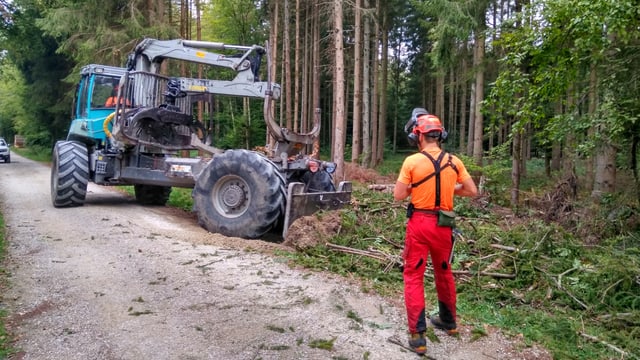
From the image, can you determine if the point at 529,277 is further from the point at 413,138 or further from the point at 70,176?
the point at 70,176

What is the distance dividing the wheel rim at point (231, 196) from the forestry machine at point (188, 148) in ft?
0.06

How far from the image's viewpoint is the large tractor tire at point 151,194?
11938mm

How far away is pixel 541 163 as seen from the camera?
26781mm

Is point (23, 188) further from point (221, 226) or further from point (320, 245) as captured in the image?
point (320, 245)

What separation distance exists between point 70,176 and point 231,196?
4.16 metres

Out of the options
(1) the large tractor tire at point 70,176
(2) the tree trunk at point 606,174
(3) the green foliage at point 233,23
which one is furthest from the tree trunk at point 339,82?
(3) the green foliage at point 233,23

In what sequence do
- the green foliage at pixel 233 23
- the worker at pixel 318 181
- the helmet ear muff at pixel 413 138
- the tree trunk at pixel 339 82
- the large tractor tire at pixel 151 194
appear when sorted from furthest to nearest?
the green foliage at pixel 233 23, the tree trunk at pixel 339 82, the large tractor tire at pixel 151 194, the worker at pixel 318 181, the helmet ear muff at pixel 413 138

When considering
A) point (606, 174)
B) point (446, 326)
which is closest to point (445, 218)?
point (446, 326)

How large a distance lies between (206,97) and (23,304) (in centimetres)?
658

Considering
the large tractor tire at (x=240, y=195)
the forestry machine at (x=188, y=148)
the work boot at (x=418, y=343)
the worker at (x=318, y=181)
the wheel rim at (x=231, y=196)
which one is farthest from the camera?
the worker at (x=318, y=181)

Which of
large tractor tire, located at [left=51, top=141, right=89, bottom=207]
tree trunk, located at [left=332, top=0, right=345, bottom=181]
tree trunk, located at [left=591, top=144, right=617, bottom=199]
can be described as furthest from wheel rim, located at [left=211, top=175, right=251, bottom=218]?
tree trunk, located at [left=332, top=0, right=345, bottom=181]

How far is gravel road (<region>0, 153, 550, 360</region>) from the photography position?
12.6 feet

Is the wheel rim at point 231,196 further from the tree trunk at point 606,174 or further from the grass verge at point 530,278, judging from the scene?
the tree trunk at point 606,174

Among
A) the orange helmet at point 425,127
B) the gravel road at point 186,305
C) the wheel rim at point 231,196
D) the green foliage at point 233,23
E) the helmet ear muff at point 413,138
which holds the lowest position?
the gravel road at point 186,305
